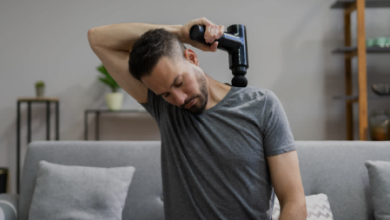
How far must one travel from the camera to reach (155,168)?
1.79 metres

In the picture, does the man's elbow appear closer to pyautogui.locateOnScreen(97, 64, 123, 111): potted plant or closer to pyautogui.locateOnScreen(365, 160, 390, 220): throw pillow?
pyautogui.locateOnScreen(365, 160, 390, 220): throw pillow

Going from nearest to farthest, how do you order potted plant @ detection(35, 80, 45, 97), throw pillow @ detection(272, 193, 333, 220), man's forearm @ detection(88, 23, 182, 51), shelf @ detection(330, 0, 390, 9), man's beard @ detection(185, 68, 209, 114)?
man's beard @ detection(185, 68, 209, 114), man's forearm @ detection(88, 23, 182, 51), throw pillow @ detection(272, 193, 333, 220), shelf @ detection(330, 0, 390, 9), potted plant @ detection(35, 80, 45, 97)

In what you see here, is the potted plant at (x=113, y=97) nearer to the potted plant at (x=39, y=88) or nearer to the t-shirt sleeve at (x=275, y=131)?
the potted plant at (x=39, y=88)

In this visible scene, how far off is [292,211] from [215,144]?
254 millimetres

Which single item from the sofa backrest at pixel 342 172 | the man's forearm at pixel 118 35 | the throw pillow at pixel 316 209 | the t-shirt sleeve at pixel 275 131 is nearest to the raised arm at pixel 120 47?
the man's forearm at pixel 118 35

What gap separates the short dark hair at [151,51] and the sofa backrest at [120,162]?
0.95m

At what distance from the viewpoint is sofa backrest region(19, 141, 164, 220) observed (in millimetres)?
1740

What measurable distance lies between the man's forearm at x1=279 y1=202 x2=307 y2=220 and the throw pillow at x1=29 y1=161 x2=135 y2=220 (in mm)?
985

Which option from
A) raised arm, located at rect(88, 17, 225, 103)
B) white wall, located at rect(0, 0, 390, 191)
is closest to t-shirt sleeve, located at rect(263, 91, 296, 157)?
raised arm, located at rect(88, 17, 225, 103)

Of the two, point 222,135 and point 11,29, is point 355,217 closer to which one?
point 222,135

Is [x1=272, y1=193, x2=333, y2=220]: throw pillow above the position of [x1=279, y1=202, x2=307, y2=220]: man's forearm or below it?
below

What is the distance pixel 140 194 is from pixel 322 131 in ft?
6.56

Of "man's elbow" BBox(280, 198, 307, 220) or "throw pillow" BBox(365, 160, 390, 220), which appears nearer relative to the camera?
"man's elbow" BBox(280, 198, 307, 220)

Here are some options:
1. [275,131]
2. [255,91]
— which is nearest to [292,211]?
[275,131]
